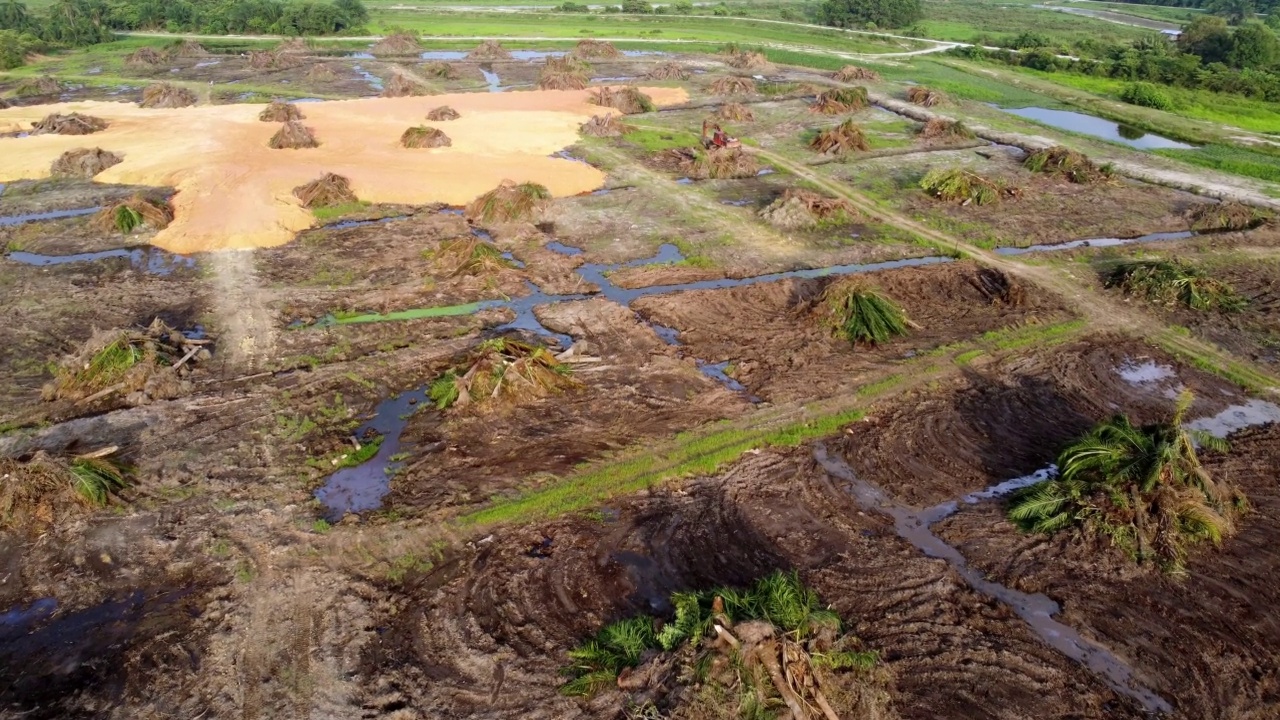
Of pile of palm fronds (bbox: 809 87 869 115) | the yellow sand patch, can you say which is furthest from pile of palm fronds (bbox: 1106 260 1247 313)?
pile of palm fronds (bbox: 809 87 869 115)

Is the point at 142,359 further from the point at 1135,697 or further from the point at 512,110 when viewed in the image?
the point at 512,110

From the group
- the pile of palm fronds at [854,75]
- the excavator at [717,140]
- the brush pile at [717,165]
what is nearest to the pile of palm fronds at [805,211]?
the brush pile at [717,165]

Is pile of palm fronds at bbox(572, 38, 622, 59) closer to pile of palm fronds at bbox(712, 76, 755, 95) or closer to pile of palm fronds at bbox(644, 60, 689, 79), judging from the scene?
pile of palm fronds at bbox(644, 60, 689, 79)

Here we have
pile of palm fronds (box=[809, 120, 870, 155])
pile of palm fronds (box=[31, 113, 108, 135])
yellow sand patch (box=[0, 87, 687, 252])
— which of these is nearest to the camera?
yellow sand patch (box=[0, 87, 687, 252])

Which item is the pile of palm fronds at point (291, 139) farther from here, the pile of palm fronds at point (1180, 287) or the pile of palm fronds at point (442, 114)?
the pile of palm fronds at point (1180, 287)

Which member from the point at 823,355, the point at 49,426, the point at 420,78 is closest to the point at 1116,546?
the point at 823,355
